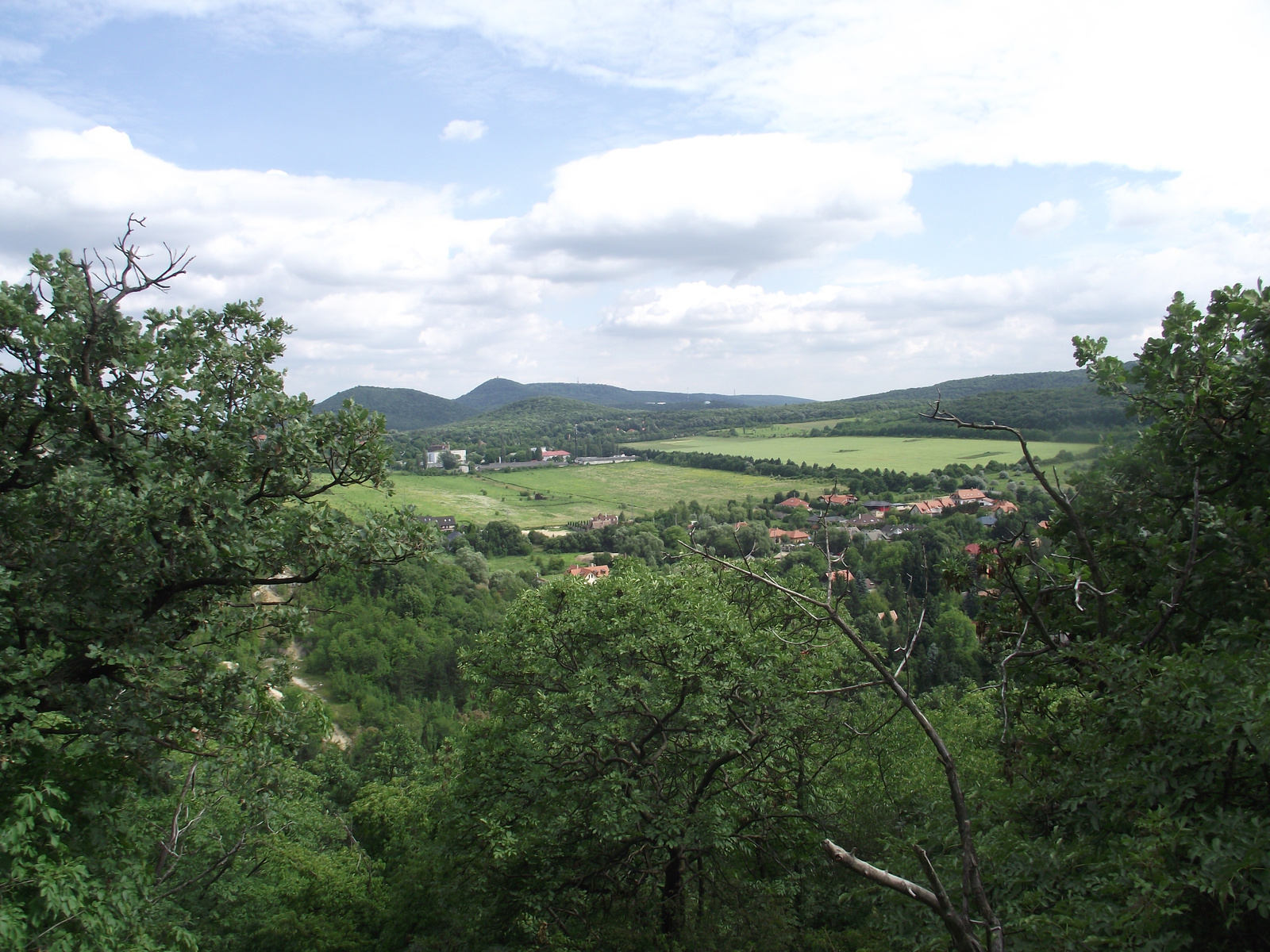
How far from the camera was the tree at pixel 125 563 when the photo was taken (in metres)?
6.20

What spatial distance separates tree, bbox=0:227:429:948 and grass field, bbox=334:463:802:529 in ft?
243

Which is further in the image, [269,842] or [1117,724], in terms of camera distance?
[269,842]

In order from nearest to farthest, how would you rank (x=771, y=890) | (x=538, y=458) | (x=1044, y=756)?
(x=1044, y=756), (x=771, y=890), (x=538, y=458)

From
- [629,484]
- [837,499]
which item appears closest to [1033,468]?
[837,499]

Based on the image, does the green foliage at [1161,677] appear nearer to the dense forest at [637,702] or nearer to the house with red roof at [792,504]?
the dense forest at [637,702]

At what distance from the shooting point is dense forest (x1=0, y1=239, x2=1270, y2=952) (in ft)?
15.3

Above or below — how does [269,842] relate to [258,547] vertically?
below

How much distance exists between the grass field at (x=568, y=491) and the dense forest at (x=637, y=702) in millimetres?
70847

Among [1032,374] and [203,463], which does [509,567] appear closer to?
[1032,374]

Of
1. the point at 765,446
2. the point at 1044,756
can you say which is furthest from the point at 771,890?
the point at 765,446

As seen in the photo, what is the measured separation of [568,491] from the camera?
114m

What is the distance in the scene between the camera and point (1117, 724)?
5277 mm

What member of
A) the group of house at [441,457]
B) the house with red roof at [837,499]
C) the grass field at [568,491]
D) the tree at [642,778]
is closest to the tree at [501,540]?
the grass field at [568,491]

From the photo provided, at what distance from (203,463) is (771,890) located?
30.3 feet
